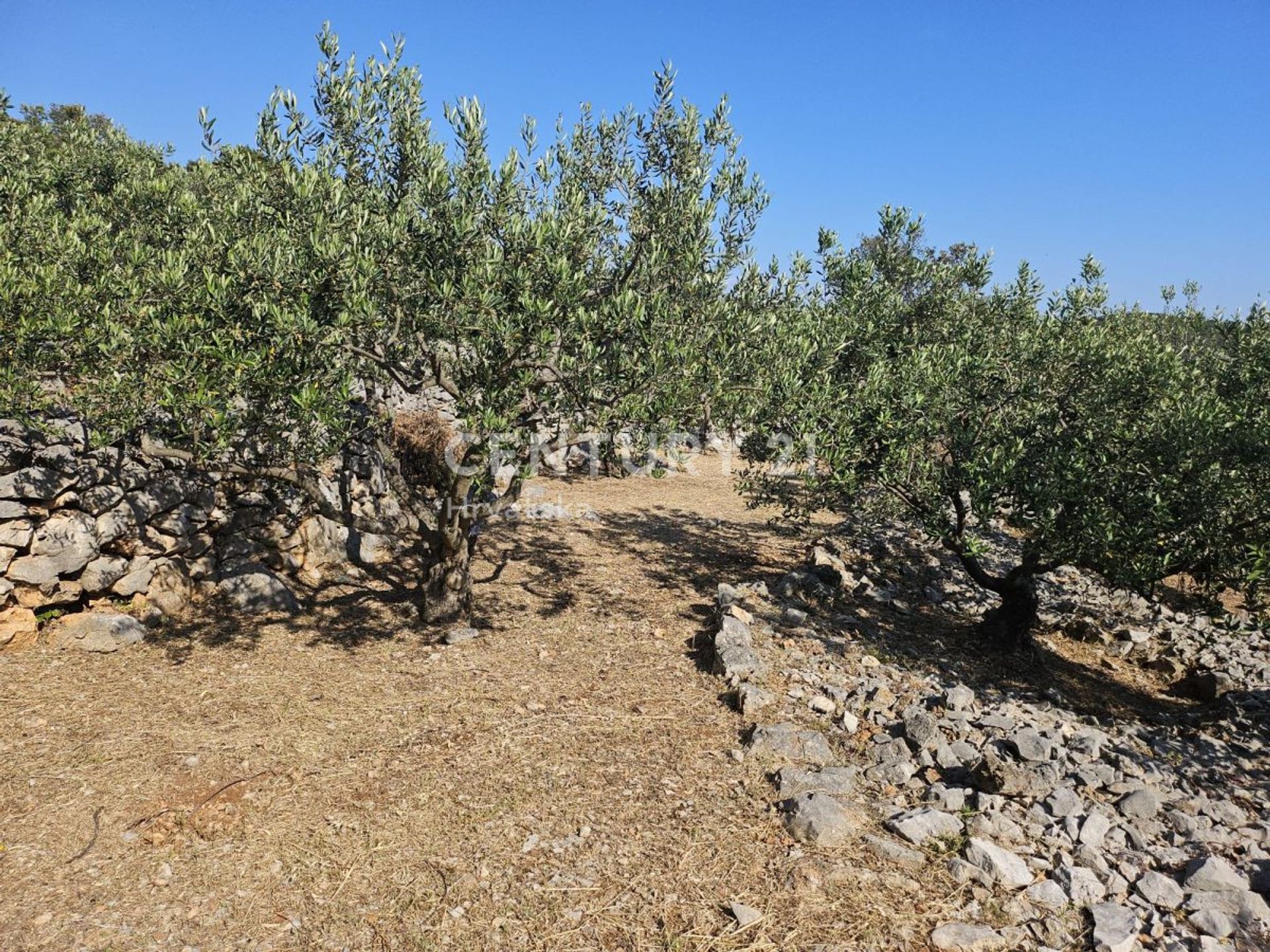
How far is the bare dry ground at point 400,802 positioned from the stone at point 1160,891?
5.18ft

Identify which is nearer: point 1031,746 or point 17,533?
point 1031,746

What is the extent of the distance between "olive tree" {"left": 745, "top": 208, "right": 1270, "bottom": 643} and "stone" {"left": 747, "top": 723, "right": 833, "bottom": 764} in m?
3.80

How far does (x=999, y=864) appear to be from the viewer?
639 centimetres

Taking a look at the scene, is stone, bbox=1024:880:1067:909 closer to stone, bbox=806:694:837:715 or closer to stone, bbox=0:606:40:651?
stone, bbox=806:694:837:715

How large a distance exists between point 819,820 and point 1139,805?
3.32 metres

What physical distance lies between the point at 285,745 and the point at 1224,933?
30.1ft

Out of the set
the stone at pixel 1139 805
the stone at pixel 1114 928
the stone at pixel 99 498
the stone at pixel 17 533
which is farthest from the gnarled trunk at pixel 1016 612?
the stone at pixel 17 533

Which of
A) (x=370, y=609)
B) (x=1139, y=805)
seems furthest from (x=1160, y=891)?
(x=370, y=609)

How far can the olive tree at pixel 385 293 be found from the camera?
8.53m

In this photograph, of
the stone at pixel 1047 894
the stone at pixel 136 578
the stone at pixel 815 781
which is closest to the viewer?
the stone at pixel 1047 894

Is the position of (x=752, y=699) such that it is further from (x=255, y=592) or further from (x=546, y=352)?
(x=255, y=592)

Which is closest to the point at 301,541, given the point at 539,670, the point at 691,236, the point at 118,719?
the point at 118,719

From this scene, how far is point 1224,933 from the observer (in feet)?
18.4

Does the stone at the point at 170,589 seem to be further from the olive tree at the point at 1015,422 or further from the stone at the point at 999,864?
the stone at the point at 999,864
